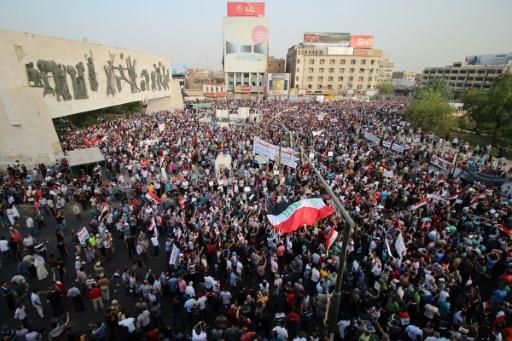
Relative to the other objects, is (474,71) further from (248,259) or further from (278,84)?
(248,259)

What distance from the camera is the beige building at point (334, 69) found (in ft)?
307

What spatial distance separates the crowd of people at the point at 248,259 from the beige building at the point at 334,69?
276 ft

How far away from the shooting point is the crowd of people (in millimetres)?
7062

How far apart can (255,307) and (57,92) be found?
25.1 meters

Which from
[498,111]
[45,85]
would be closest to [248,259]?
[45,85]

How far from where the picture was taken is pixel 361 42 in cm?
10062

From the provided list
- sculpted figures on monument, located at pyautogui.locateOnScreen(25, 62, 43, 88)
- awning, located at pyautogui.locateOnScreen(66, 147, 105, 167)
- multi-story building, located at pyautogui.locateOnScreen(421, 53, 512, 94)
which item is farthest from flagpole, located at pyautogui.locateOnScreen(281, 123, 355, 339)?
multi-story building, located at pyautogui.locateOnScreen(421, 53, 512, 94)

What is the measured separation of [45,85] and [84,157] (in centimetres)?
1014

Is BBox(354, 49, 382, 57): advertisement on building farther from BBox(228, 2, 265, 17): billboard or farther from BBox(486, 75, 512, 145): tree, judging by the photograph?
BBox(486, 75, 512, 145): tree

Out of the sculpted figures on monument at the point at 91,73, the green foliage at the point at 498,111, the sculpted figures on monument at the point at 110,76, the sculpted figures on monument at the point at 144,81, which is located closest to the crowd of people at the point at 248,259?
the sculpted figures on monument at the point at 91,73

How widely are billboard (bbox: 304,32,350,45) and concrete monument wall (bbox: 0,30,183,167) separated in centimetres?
7982

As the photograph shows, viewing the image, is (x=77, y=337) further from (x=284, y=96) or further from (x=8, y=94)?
(x=284, y=96)

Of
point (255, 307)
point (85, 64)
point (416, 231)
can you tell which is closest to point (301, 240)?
point (255, 307)

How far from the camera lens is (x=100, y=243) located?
10.1 metres
